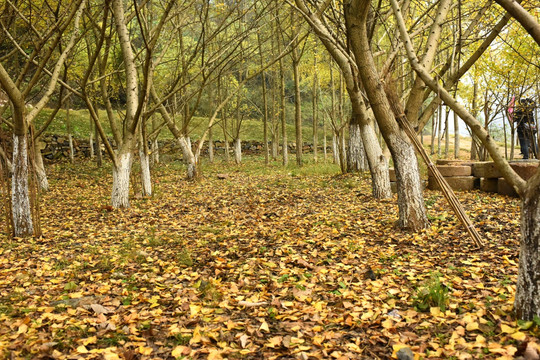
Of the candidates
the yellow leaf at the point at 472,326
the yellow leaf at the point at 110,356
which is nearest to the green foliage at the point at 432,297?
the yellow leaf at the point at 472,326

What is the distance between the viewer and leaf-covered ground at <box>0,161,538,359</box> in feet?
9.50

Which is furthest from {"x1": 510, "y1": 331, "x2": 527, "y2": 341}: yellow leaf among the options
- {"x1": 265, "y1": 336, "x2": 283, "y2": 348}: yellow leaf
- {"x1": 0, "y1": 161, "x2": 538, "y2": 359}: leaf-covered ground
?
{"x1": 265, "y1": 336, "x2": 283, "y2": 348}: yellow leaf

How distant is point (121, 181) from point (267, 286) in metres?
5.38

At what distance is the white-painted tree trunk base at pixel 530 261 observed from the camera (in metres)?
2.67

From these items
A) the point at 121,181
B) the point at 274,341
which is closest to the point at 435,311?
the point at 274,341

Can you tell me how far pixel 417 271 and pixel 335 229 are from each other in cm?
182

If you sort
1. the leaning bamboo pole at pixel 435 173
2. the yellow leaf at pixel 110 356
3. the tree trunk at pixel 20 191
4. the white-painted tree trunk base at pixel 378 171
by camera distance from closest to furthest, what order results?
the yellow leaf at pixel 110 356, the leaning bamboo pole at pixel 435 173, the tree trunk at pixel 20 191, the white-painted tree trunk base at pixel 378 171

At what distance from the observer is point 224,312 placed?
11.7 ft

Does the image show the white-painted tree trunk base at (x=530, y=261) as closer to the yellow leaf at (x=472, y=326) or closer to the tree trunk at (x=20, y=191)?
the yellow leaf at (x=472, y=326)

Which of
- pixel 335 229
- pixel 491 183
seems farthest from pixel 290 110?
pixel 335 229

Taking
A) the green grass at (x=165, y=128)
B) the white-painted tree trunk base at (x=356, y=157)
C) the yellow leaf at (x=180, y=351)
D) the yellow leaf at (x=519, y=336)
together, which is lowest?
the yellow leaf at (x=180, y=351)

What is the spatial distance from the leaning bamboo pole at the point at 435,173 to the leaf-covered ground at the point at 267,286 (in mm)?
233

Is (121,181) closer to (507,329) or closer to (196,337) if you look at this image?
(196,337)

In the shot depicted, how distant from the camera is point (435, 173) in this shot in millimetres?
5113
